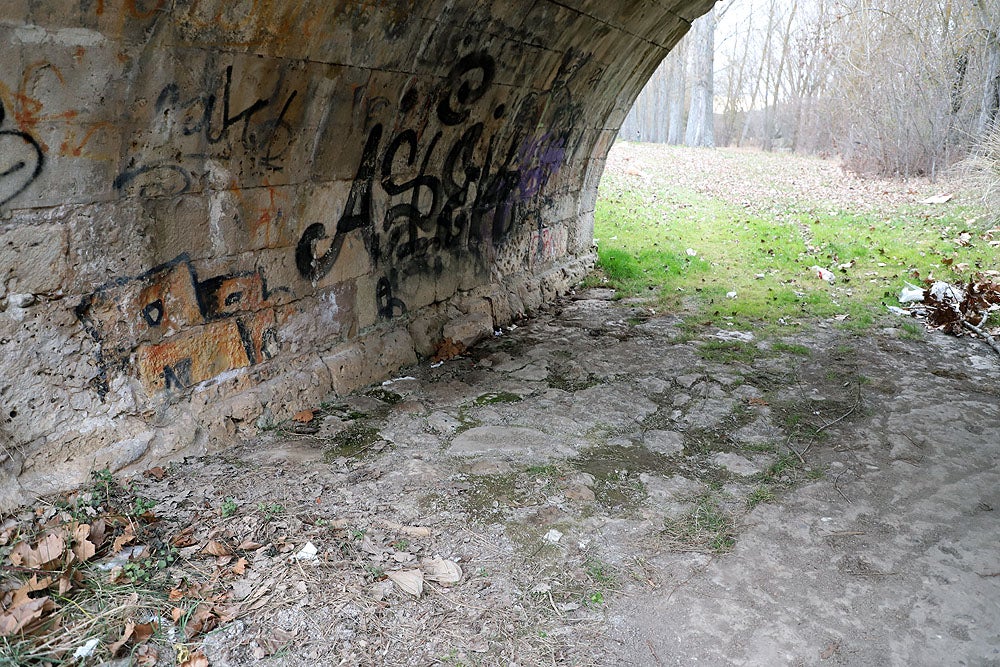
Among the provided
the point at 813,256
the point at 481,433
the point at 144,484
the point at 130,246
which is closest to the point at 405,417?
the point at 481,433

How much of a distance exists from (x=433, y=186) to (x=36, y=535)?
350 cm

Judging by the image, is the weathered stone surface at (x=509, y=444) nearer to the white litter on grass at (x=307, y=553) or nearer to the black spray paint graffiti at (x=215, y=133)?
the white litter on grass at (x=307, y=553)

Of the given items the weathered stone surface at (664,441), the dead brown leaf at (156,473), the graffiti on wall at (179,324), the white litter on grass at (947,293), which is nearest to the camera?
the graffiti on wall at (179,324)

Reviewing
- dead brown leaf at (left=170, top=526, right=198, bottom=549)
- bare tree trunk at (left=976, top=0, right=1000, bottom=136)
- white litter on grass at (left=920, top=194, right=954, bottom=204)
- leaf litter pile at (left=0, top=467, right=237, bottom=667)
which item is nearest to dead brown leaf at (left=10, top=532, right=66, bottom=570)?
leaf litter pile at (left=0, top=467, right=237, bottom=667)

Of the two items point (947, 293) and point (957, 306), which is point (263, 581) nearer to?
point (957, 306)

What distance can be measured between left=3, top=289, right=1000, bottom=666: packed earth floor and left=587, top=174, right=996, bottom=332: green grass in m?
1.79

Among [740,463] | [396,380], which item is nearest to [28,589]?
[396,380]

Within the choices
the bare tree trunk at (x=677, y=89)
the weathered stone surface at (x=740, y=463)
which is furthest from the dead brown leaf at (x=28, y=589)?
the bare tree trunk at (x=677, y=89)

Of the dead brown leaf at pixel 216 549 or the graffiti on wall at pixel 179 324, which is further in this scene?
the graffiti on wall at pixel 179 324

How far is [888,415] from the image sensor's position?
4.75m

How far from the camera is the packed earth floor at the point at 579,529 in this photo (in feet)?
8.80

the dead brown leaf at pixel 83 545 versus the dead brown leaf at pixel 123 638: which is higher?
the dead brown leaf at pixel 83 545

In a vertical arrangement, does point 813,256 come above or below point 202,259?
below

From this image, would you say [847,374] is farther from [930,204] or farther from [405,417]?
[930,204]
